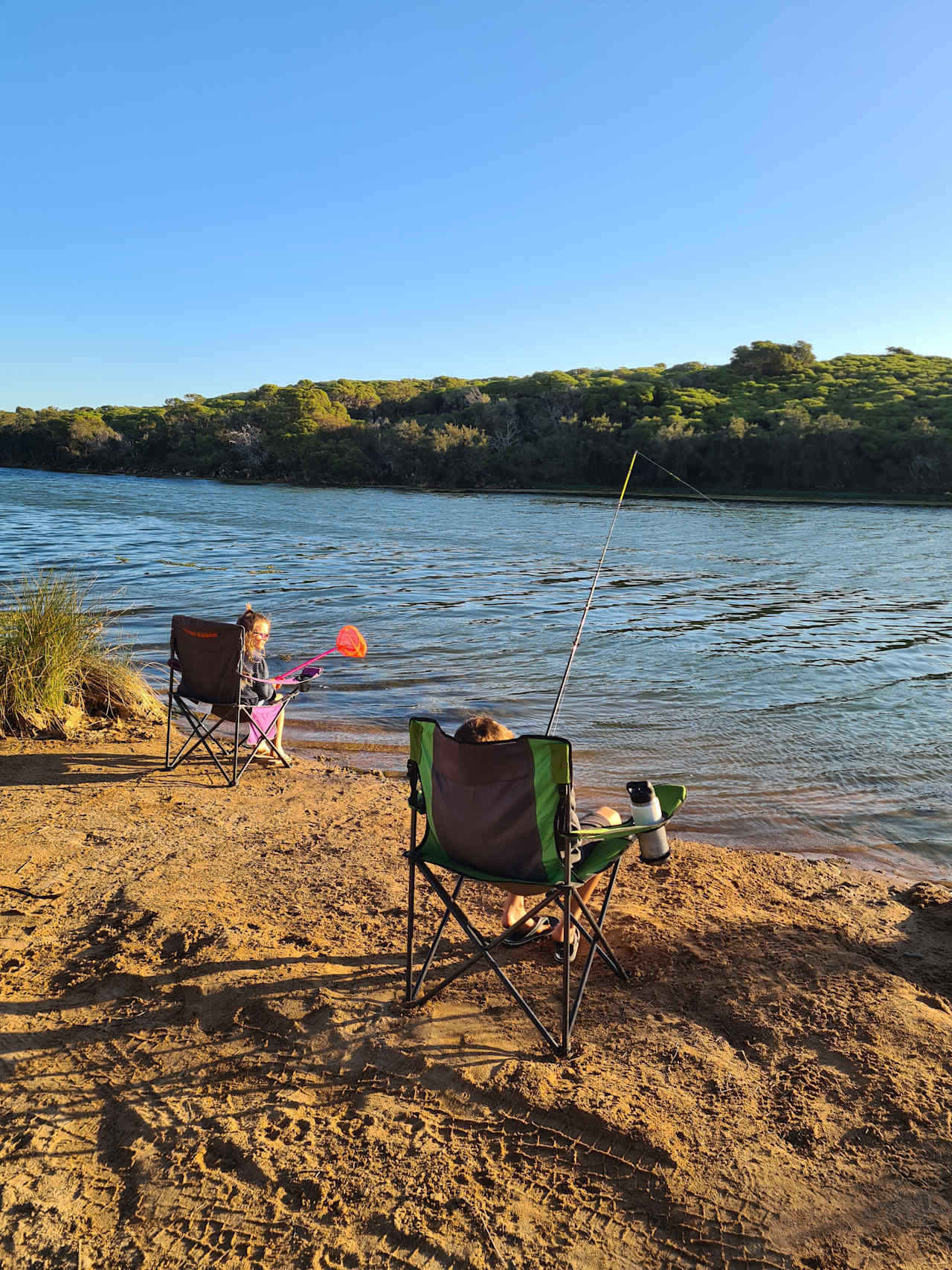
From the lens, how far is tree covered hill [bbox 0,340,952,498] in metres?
50.0

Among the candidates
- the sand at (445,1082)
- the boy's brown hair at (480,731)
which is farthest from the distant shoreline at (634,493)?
the boy's brown hair at (480,731)

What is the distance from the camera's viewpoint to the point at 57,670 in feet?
22.9

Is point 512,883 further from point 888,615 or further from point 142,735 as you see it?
point 888,615

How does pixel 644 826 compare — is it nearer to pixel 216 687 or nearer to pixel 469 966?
pixel 469 966

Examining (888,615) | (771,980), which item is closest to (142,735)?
(771,980)

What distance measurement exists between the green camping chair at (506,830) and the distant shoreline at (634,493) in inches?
1391

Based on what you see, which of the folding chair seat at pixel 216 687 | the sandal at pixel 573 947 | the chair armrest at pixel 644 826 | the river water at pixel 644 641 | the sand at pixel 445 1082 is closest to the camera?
the sand at pixel 445 1082

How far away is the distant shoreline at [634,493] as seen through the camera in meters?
45.1

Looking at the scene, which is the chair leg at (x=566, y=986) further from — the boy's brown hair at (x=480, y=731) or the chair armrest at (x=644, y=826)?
the boy's brown hair at (x=480, y=731)

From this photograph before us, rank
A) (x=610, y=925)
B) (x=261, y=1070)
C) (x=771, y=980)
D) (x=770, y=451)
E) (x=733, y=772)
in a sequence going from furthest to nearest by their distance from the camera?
(x=770, y=451)
(x=733, y=772)
(x=610, y=925)
(x=771, y=980)
(x=261, y=1070)

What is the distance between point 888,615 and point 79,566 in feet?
59.0

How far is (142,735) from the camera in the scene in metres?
7.11

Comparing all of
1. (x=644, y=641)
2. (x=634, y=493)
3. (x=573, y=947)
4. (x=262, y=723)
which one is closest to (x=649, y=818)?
(x=573, y=947)

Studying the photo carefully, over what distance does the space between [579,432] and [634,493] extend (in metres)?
9.14
